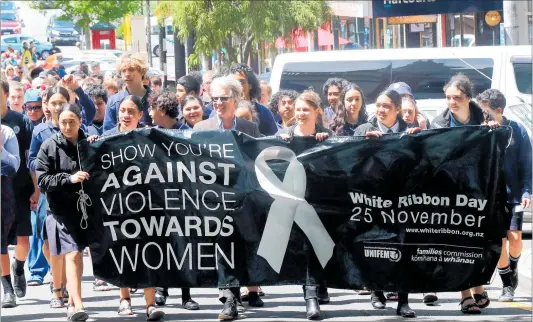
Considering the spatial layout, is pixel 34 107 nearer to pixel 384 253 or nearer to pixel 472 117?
pixel 384 253

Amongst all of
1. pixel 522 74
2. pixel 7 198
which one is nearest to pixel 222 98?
pixel 7 198

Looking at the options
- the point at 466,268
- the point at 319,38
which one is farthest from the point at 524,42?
the point at 319,38

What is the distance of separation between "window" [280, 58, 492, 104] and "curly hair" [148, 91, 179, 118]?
7113 mm

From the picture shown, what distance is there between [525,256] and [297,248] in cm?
384

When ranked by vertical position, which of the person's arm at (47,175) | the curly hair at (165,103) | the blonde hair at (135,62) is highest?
the blonde hair at (135,62)

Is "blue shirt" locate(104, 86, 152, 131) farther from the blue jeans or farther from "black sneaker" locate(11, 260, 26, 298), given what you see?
"black sneaker" locate(11, 260, 26, 298)

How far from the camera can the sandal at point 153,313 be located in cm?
841

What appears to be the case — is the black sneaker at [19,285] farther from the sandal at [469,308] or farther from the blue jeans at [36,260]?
the sandal at [469,308]

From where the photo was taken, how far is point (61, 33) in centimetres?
7444

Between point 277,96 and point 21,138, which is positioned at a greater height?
point 277,96

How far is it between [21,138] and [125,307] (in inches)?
77.4

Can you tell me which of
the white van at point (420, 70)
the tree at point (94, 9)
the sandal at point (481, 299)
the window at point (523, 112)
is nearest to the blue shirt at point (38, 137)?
the sandal at point (481, 299)

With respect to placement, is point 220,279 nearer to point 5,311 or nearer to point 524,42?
point 5,311

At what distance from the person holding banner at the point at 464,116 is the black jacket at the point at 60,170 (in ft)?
8.84
